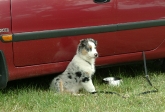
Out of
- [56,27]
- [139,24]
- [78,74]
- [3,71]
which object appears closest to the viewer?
[3,71]

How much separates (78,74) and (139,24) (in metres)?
0.96

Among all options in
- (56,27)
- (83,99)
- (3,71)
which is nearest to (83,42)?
(56,27)

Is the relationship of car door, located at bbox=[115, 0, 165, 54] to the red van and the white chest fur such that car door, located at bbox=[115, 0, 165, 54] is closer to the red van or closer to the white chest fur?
the red van

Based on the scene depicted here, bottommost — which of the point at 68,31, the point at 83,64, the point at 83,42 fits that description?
the point at 83,64

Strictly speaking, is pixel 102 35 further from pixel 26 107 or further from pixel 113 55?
pixel 26 107

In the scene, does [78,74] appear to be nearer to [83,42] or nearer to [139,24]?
[83,42]

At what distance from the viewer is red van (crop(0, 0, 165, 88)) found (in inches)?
156

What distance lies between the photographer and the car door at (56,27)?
13.1 ft

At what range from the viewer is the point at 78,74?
171 inches

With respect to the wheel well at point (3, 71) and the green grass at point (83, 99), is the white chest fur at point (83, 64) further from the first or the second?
the wheel well at point (3, 71)

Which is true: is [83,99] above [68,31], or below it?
below

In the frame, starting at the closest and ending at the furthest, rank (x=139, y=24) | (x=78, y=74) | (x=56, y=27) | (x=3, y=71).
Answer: (x=3, y=71) → (x=56, y=27) → (x=78, y=74) → (x=139, y=24)

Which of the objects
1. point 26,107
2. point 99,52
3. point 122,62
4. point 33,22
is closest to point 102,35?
point 99,52

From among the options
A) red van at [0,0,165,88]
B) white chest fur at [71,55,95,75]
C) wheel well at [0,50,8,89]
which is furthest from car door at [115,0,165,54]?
wheel well at [0,50,8,89]
